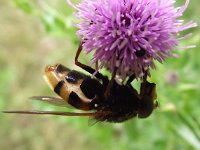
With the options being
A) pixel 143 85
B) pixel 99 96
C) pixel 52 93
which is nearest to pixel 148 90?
pixel 143 85

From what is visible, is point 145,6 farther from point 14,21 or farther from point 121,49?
point 14,21

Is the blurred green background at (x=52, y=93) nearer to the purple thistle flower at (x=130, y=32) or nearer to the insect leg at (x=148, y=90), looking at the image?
the insect leg at (x=148, y=90)

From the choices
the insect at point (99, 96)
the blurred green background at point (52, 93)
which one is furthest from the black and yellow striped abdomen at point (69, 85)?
the blurred green background at point (52, 93)

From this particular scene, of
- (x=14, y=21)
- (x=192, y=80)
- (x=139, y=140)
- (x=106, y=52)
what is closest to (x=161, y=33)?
(x=106, y=52)

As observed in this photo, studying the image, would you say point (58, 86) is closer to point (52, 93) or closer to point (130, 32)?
point (130, 32)

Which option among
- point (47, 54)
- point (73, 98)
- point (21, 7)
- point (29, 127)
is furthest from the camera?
point (47, 54)

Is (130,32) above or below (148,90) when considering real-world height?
above

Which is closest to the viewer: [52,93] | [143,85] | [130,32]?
[130,32]

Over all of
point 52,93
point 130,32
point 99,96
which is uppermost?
point 130,32
